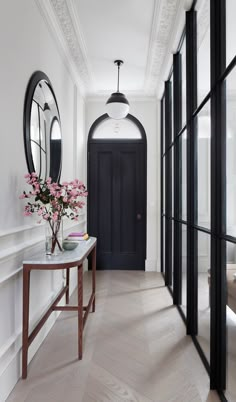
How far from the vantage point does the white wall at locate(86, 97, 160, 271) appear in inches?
185

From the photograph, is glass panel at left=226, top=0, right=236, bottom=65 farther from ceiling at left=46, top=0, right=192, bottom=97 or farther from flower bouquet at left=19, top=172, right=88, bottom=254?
flower bouquet at left=19, top=172, right=88, bottom=254

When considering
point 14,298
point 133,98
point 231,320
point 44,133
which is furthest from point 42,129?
point 133,98

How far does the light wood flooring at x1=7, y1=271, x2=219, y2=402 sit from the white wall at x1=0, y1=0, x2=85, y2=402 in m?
0.18

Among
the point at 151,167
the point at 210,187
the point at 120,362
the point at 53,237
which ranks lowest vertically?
the point at 120,362

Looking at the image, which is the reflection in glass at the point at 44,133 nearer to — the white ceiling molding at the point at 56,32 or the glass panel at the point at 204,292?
the white ceiling molding at the point at 56,32

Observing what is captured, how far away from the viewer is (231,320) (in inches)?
62.1

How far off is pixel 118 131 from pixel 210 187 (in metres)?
3.10

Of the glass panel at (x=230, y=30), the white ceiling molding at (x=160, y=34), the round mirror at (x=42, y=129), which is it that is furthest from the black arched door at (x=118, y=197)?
the glass panel at (x=230, y=30)

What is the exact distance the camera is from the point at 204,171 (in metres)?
2.14

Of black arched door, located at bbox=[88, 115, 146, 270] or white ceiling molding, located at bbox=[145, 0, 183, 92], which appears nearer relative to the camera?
white ceiling molding, located at bbox=[145, 0, 183, 92]

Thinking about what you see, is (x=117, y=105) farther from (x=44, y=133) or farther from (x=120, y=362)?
(x=120, y=362)

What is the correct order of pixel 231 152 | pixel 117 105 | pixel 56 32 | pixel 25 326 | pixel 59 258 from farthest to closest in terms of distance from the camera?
pixel 117 105, pixel 56 32, pixel 59 258, pixel 25 326, pixel 231 152

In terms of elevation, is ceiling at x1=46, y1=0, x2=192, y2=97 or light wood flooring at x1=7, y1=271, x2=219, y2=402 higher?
ceiling at x1=46, y1=0, x2=192, y2=97

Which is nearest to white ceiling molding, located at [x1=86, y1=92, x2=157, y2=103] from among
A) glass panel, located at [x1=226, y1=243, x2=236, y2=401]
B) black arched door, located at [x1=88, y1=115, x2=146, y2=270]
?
black arched door, located at [x1=88, y1=115, x2=146, y2=270]
